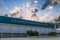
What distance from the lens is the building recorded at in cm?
1775

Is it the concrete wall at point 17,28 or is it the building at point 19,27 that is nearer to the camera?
the building at point 19,27

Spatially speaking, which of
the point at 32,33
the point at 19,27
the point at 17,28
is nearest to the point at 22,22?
the point at 19,27

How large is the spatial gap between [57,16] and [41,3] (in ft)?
5.78

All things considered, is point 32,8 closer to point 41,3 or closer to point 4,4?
point 41,3

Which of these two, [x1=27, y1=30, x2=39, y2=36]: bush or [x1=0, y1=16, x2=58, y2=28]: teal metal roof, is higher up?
[x1=0, y1=16, x2=58, y2=28]: teal metal roof

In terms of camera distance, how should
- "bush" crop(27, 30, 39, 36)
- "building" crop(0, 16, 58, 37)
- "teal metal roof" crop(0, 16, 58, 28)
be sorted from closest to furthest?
"bush" crop(27, 30, 39, 36) → "building" crop(0, 16, 58, 37) → "teal metal roof" crop(0, 16, 58, 28)

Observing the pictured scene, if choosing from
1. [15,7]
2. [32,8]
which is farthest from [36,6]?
[15,7]

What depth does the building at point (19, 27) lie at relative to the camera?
1775cm

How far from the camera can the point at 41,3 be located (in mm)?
18672

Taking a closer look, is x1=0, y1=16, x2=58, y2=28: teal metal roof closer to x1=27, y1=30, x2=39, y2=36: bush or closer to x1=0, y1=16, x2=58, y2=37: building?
x1=0, y1=16, x2=58, y2=37: building

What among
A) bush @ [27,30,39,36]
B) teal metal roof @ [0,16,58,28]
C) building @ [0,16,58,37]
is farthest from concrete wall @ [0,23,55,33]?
bush @ [27,30,39,36]

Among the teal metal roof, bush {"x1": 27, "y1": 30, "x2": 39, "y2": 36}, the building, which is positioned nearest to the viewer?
bush {"x1": 27, "y1": 30, "x2": 39, "y2": 36}

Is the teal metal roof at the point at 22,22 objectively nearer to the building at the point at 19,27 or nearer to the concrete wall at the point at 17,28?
the building at the point at 19,27

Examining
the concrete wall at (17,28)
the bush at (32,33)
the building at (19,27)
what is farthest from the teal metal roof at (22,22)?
the bush at (32,33)
